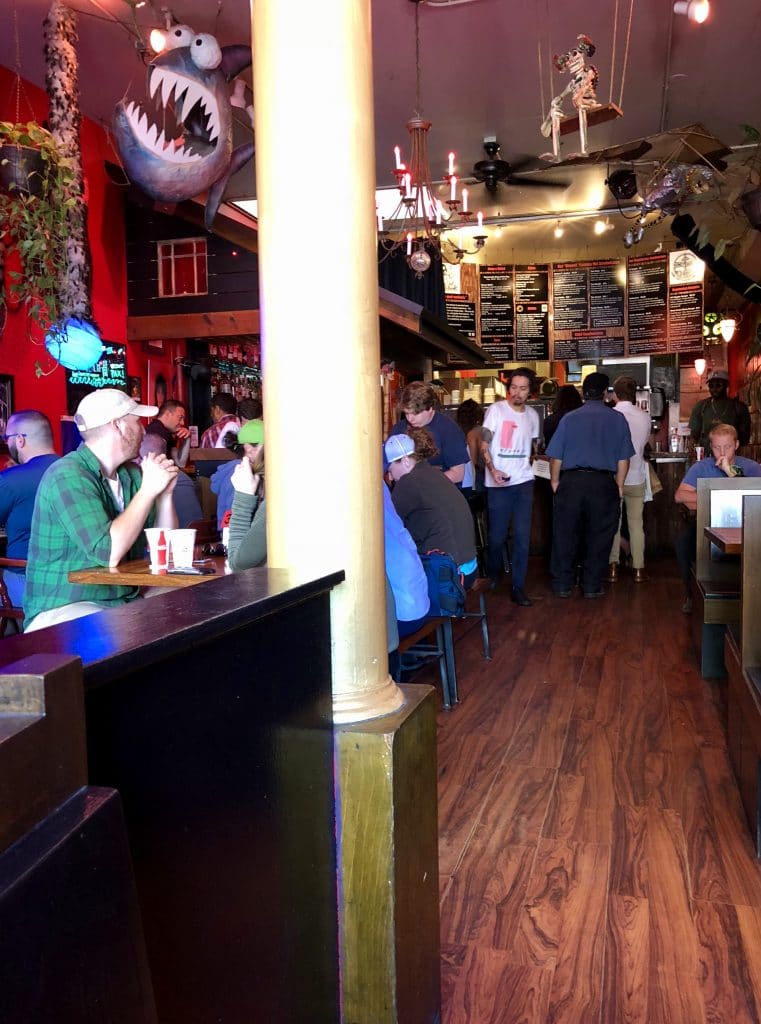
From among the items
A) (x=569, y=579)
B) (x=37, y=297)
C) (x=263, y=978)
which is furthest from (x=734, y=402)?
(x=263, y=978)

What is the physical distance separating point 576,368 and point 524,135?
18.5 ft

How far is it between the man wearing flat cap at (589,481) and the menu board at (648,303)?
539cm

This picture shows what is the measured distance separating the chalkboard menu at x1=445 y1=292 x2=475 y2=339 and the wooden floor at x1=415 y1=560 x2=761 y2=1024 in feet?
26.5

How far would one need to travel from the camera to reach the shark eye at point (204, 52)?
4.09 m

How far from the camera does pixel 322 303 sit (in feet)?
5.46

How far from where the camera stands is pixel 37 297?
15.6 feet

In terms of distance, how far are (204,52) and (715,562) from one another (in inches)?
141

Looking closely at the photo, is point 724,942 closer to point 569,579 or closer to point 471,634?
point 471,634

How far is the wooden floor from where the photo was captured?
2.00 metres

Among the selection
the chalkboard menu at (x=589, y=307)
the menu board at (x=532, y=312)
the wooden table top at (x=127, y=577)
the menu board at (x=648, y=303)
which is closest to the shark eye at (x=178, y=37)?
the wooden table top at (x=127, y=577)

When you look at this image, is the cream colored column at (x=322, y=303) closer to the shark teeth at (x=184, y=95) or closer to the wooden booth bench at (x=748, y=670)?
the wooden booth bench at (x=748, y=670)

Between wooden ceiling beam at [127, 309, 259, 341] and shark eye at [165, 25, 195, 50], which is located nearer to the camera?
shark eye at [165, 25, 195, 50]

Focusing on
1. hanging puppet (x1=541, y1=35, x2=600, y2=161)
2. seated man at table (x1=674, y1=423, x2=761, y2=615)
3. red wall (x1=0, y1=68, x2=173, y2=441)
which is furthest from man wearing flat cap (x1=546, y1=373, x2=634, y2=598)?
red wall (x1=0, y1=68, x2=173, y2=441)

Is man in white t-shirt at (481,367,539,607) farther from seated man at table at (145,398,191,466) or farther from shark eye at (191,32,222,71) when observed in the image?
shark eye at (191,32,222,71)
